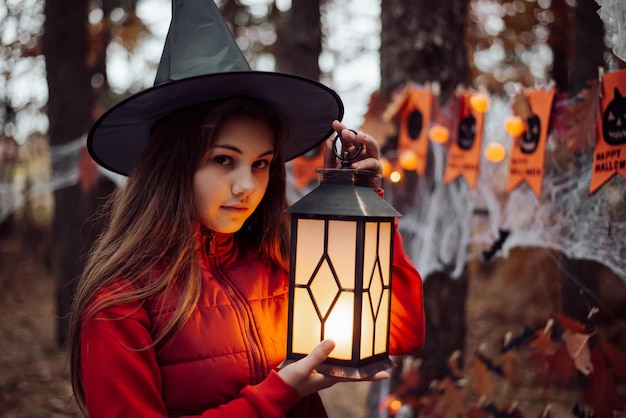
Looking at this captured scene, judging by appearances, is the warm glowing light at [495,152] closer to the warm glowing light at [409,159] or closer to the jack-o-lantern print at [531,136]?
the jack-o-lantern print at [531,136]

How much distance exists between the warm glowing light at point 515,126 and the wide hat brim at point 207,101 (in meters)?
1.13

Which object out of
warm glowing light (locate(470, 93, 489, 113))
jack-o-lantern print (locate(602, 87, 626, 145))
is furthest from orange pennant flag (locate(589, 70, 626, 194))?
warm glowing light (locate(470, 93, 489, 113))

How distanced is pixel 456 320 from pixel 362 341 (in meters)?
2.48

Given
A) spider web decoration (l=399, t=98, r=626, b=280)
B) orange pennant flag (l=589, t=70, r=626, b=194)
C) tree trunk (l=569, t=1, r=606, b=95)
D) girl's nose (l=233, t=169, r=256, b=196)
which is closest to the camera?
girl's nose (l=233, t=169, r=256, b=196)

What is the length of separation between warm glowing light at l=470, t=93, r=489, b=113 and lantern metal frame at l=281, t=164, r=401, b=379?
65.5 inches

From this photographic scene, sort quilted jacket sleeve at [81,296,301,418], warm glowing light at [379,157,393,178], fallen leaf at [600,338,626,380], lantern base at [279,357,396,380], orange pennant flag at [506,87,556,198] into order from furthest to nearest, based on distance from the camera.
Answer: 1. warm glowing light at [379,157,393,178]
2. orange pennant flag at [506,87,556,198]
3. fallen leaf at [600,338,626,380]
4. quilted jacket sleeve at [81,296,301,418]
5. lantern base at [279,357,396,380]

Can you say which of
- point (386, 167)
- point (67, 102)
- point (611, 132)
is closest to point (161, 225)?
point (611, 132)

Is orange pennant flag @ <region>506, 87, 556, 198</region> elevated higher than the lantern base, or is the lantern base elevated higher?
orange pennant flag @ <region>506, 87, 556, 198</region>

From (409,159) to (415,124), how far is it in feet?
0.70

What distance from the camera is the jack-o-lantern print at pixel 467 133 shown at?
3.12 m

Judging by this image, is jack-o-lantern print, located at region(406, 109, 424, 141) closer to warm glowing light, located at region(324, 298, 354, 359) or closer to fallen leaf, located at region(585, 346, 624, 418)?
fallen leaf, located at region(585, 346, 624, 418)

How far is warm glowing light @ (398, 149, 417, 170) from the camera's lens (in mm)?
3430

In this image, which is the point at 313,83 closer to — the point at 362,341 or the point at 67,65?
the point at 362,341

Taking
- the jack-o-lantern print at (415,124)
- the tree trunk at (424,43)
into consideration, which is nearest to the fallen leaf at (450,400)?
the jack-o-lantern print at (415,124)
